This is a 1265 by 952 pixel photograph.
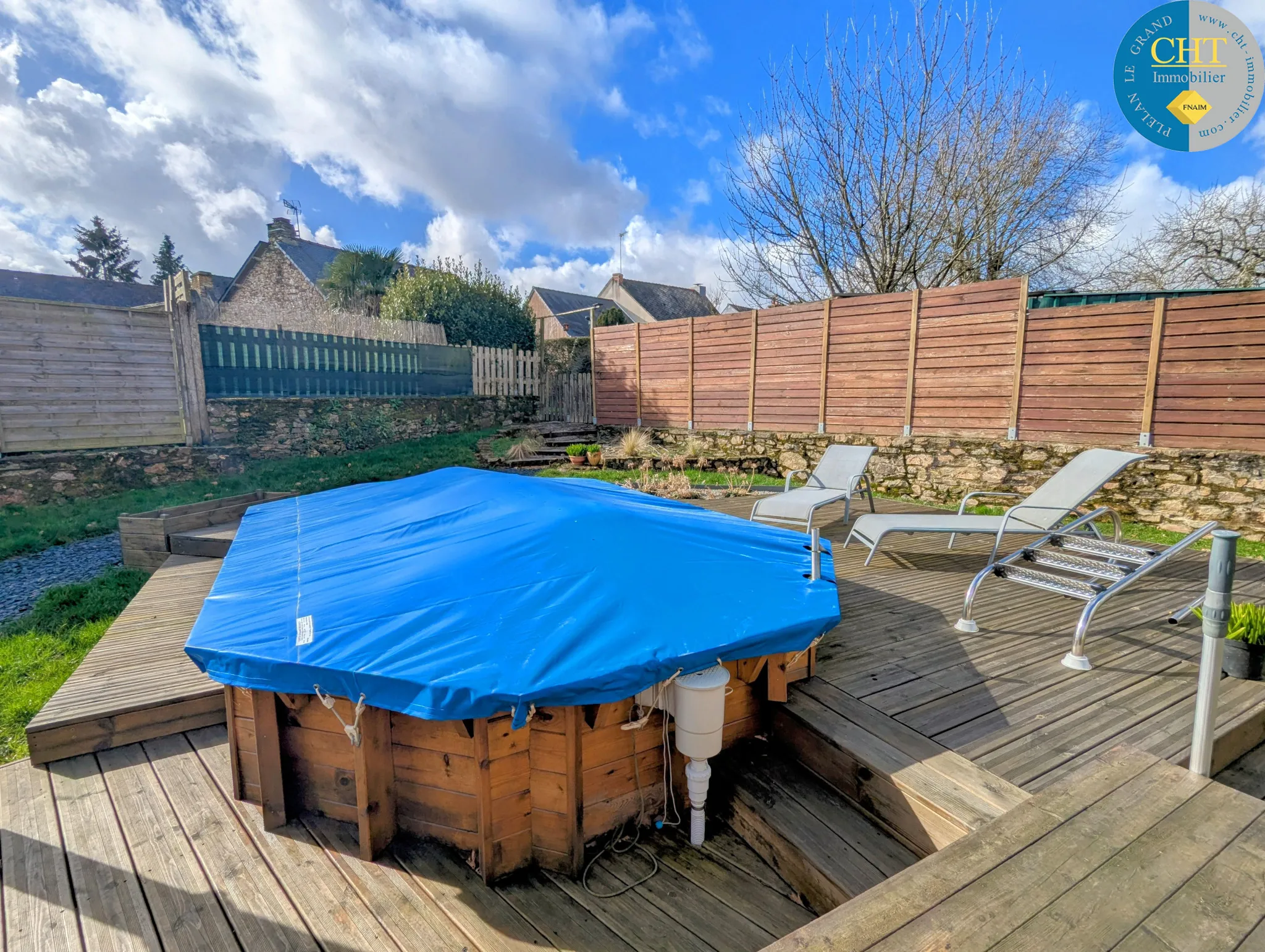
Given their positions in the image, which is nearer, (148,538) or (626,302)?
(148,538)

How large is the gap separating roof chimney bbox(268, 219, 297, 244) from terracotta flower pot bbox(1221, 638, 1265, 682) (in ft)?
87.1

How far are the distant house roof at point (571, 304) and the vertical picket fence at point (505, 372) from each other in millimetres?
13533

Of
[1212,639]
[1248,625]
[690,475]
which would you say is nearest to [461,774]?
[1212,639]

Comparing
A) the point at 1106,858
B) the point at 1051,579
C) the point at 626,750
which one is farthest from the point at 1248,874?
the point at 1051,579

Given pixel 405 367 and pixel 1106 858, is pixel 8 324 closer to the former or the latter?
pixel 405 367

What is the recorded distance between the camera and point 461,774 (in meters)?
1.97

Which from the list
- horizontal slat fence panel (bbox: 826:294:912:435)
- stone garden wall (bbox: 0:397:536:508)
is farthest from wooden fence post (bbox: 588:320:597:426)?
horizontal slat fence panel (bbox: 826:294:912:435)

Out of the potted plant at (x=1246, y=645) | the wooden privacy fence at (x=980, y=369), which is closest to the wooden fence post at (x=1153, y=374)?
the wooden privacy fence at (x=980, y=369)

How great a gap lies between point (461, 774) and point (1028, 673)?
2643 millimetres

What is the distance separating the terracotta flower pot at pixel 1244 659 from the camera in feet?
8.21

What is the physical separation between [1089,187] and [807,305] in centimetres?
634

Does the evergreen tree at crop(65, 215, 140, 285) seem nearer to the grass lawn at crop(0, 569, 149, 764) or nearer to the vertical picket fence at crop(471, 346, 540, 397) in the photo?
the vertical picket fence at crop(471, 346, 540, 397)

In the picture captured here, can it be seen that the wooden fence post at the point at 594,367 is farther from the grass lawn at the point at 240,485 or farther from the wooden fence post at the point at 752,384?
the wooden fence post at the point at 752,384

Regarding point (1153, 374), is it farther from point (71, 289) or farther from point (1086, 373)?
point (71, 289)
